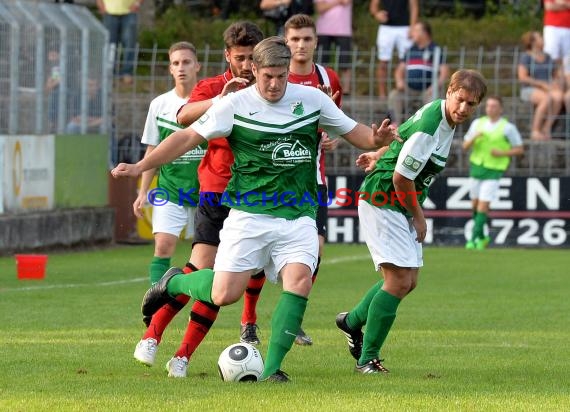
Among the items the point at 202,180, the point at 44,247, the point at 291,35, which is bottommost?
the point at 44,247

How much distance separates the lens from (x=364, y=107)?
2217cm

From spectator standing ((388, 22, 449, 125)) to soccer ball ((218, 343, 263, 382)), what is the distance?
46.1 ft

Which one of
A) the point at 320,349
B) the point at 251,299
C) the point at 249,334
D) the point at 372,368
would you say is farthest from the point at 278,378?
the point at 251,299

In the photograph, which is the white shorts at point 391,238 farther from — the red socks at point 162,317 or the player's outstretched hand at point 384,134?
the red socks at point 162,317

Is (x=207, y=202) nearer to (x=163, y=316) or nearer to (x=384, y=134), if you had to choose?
(x=163, y=316)

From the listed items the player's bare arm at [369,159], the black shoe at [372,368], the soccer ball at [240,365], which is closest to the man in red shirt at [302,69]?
the player's bare arm at [369,159]

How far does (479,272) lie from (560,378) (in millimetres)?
8539

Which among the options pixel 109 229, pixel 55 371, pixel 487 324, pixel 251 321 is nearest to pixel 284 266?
pixel 55 371

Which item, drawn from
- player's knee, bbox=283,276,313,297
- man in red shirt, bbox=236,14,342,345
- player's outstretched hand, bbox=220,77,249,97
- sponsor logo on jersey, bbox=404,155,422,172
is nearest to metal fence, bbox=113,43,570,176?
man in red shirt, bbox=236,14,342,345

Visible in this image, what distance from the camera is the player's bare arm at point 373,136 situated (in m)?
7.82

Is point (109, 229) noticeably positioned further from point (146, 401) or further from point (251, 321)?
point (146, 401)

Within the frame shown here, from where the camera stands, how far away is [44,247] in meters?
18.6

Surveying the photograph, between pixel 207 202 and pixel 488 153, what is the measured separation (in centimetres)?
1197

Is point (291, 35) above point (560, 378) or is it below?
above
